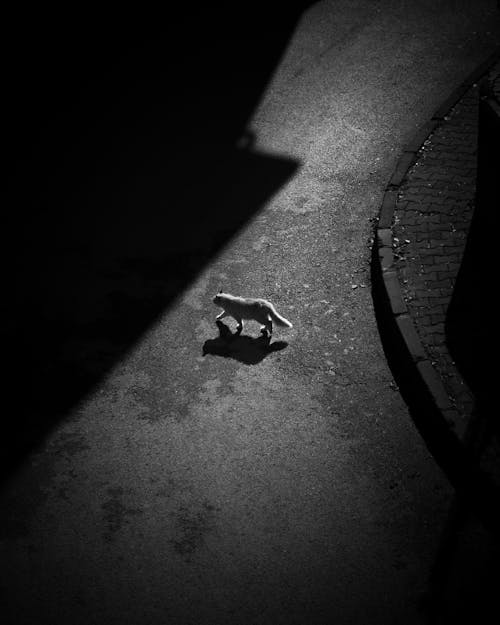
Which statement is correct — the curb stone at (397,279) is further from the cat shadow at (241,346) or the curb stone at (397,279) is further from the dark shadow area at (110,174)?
the dark shadow area at (110,174)

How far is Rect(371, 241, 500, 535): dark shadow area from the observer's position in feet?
16.6

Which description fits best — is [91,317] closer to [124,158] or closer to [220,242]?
[220,242]

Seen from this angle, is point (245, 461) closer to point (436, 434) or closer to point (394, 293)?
point (436, 434)

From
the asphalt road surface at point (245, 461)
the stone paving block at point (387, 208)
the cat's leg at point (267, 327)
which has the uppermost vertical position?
the stone paving block at point (387, 208)

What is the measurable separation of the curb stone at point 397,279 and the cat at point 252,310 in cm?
140

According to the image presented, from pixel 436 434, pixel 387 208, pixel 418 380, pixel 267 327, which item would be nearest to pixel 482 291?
pixel 418 380

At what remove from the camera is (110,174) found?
9961 millimetres

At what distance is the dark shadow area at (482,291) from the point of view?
232 inches

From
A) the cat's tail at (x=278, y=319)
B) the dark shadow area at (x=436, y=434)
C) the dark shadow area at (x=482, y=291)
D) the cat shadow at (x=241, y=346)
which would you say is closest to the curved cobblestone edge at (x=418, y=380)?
the dark shadow area at (x=436, y=434)

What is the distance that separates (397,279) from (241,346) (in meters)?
2.25

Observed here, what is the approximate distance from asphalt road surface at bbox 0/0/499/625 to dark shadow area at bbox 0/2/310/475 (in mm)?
141

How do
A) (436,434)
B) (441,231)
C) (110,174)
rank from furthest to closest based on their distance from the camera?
(110,174), (441,231), (436,434)

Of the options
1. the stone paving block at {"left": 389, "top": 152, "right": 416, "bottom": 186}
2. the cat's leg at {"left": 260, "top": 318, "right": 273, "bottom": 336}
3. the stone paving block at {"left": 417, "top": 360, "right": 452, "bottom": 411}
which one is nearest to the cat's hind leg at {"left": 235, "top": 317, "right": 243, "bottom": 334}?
the cat's leg at {"left": 260, "top": 318, "right": 273, "bottom": 336}

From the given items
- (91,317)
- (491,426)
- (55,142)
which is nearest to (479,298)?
(491,426)
